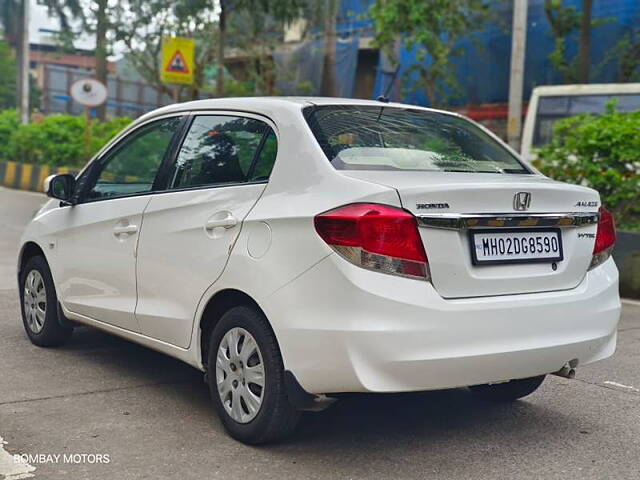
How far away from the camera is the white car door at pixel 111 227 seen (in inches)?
191

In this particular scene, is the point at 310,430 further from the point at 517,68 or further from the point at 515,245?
the point at 517,68

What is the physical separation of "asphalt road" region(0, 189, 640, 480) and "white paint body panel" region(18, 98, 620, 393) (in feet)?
1.23

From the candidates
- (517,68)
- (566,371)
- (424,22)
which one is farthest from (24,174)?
(566,371)

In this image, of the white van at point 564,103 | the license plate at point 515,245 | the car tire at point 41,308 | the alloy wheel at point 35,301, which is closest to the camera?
the license plate at point 515,245

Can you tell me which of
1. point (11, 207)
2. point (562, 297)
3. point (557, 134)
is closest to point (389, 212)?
point (562, 297)

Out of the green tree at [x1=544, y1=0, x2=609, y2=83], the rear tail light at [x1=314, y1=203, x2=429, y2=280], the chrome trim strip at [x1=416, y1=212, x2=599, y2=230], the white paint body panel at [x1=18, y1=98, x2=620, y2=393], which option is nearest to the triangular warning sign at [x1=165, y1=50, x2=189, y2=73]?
the green tree at [x1=544, y1=0, x2=609, y2=83]

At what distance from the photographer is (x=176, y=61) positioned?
18.7 metres

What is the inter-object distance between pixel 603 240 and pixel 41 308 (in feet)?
11.2

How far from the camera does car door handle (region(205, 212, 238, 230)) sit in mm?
4109

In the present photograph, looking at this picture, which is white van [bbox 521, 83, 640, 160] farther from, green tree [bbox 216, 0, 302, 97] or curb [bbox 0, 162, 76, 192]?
curb [bbox 0, 162, 76, 192]

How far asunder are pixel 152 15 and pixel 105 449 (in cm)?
2898

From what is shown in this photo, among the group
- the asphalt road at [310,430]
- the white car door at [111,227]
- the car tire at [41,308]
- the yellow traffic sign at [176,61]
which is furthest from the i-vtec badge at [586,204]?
the yellow traffic sign at [176,61]

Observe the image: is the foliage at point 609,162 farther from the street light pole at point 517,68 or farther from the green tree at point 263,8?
the green tree at point 263,8

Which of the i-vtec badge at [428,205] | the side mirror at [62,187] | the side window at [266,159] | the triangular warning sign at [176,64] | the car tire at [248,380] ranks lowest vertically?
the car tire at [248,380]
